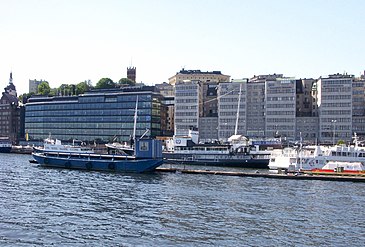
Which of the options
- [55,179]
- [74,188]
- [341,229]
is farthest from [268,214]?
[55,179]

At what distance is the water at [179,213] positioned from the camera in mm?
40312

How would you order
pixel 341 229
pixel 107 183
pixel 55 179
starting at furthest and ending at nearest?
pixel 55 179
pixel 107 183
pixel 341 229

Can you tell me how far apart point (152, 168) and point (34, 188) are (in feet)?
102

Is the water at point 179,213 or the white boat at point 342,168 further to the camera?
the white boat at point 342,168

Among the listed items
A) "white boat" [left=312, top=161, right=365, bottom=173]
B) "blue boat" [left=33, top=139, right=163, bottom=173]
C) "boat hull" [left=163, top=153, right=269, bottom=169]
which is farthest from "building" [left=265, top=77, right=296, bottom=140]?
"blue boat" [left=33, top=139, right=163, bottom=173]

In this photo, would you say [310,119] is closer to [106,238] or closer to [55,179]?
[55,179]

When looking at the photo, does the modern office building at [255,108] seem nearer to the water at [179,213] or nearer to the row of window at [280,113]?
the row of window at [280,113]

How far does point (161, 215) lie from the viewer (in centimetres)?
4994

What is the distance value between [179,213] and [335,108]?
138m

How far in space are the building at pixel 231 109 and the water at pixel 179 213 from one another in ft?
357

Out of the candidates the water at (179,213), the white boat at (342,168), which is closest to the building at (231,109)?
the white boat at (342,168)

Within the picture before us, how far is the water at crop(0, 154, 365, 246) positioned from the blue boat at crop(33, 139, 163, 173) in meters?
15.6

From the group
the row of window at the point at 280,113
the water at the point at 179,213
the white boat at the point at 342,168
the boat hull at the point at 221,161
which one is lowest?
the water at the point at 179,213

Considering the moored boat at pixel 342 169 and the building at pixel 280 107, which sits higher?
the building at pixel 280 107
